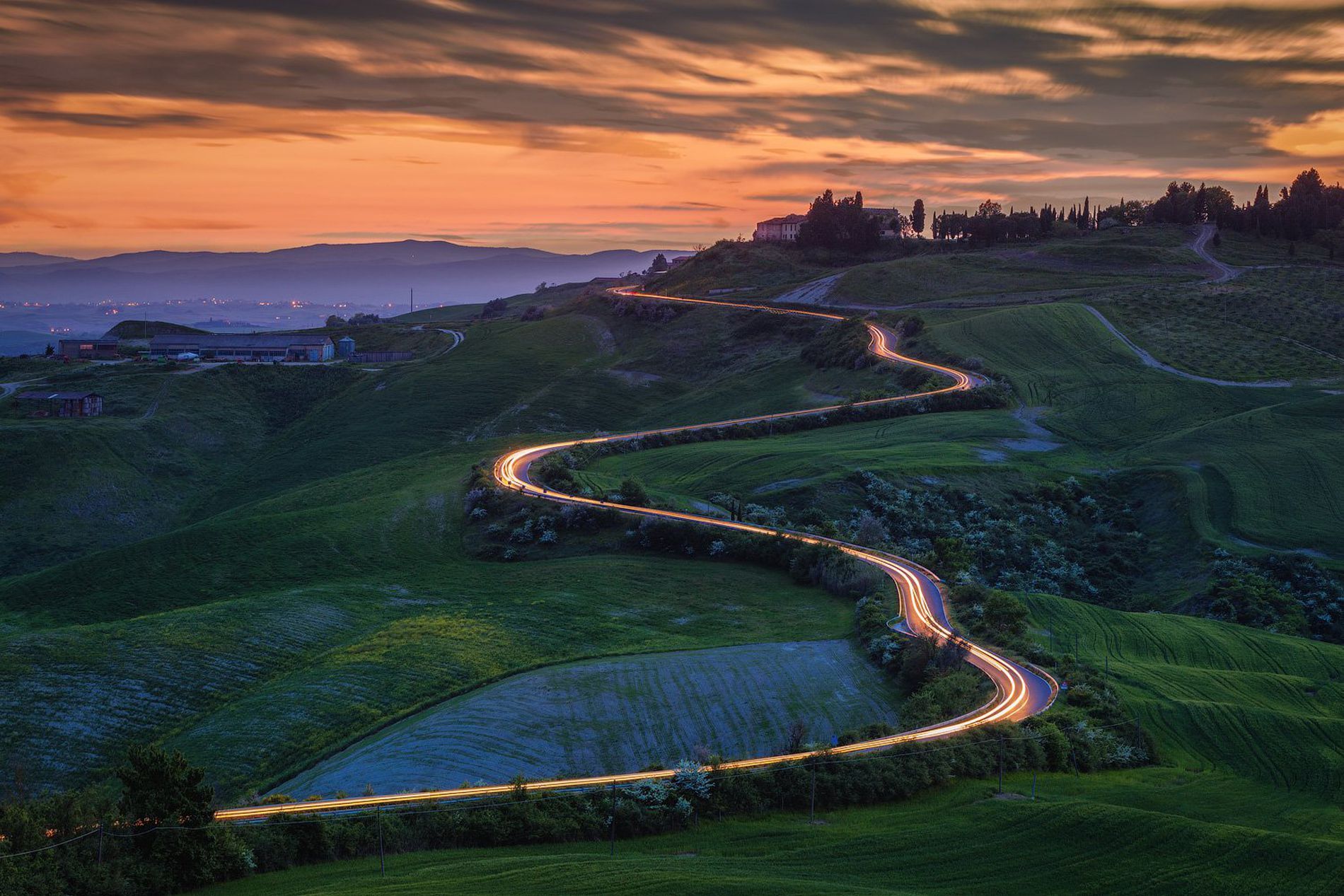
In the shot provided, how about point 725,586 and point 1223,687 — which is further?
point 725,586

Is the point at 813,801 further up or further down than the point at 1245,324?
further down

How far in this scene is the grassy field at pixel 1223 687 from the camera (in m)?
43.1

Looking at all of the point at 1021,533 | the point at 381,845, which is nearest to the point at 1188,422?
the point at 1021,533

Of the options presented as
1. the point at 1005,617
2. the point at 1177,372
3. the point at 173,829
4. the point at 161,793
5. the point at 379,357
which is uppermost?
the point at 1177,372

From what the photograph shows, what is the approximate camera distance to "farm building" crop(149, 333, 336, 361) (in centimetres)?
18562

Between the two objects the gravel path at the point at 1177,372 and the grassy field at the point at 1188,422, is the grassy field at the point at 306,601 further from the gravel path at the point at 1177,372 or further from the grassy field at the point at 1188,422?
the gravel path at the point at 1177,372

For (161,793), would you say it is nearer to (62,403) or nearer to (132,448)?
(132,448)

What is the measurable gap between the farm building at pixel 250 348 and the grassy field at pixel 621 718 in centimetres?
14676

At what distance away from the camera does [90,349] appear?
192 m

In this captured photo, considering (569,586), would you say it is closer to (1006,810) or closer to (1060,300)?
(1006,810)

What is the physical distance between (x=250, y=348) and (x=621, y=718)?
530ft

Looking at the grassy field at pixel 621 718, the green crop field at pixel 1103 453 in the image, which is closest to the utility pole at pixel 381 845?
the grassy field at pixel 621 718

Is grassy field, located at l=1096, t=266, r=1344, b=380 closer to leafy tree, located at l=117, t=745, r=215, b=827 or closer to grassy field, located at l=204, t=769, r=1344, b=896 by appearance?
grassy field, located at l=204, t=769, r=1344, b=896

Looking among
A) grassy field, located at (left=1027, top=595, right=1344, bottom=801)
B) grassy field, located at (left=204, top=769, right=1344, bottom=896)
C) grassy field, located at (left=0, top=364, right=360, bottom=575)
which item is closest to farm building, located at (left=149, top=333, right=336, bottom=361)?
grassy field, located at (left=0, top=364, right=360, bottom=575)
